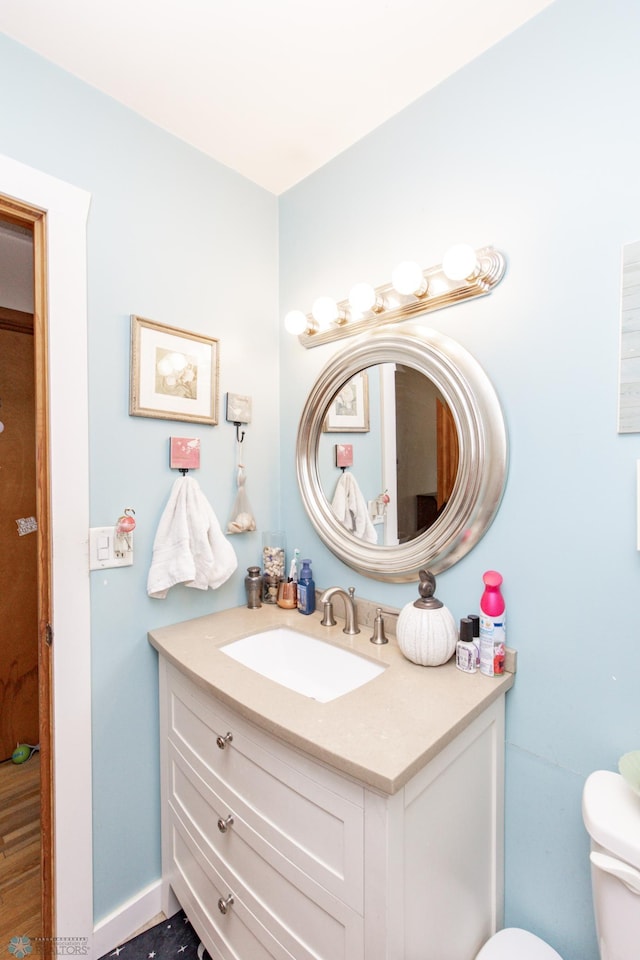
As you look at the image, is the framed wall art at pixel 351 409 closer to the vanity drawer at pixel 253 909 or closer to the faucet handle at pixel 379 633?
the faucet handle at pixel 379 633

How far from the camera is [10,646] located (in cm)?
205

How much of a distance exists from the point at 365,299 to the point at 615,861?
4.53 ft

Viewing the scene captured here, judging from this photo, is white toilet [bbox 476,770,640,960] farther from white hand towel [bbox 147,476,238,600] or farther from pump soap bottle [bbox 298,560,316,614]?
white hand towel [bbox 147,476,238,600]

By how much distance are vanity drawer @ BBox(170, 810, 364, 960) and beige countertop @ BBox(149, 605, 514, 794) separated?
29 cm

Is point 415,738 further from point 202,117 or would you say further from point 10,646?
point 10,646

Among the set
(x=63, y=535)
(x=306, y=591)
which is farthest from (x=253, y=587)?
(x=63, y=535)

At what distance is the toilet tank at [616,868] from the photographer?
0.72 meters

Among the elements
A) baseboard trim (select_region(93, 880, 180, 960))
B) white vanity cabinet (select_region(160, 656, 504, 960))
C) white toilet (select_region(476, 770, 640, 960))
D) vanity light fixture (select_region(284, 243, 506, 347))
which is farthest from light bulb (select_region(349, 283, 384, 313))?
baseboard trim (select_region(93, 880, 180, 960))

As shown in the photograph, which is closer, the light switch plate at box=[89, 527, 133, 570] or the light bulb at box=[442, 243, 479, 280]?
the light bulb at box=[442, 243, 479, 280]

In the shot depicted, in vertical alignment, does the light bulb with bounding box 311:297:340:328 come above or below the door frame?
above

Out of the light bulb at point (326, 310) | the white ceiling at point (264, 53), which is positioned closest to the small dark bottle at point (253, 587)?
the light bulb at point (326, 310)

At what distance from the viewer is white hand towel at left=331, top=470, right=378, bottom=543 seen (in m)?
1.36

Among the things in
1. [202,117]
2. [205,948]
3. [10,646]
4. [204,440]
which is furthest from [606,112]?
[10,646]

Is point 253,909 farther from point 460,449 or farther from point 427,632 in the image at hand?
point 460,449
